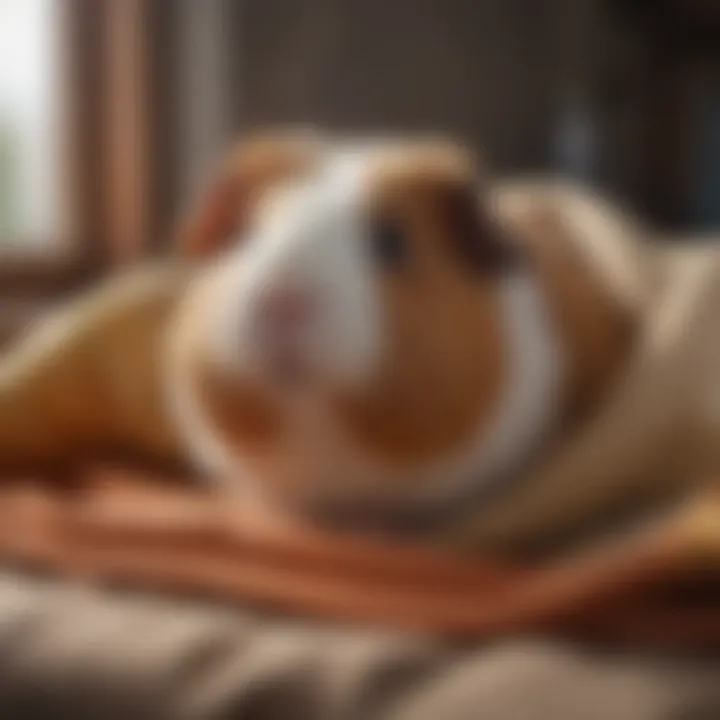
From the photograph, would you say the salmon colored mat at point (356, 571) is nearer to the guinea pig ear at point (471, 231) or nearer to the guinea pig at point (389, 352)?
the guinea pig at point (389, 352)

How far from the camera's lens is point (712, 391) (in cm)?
72

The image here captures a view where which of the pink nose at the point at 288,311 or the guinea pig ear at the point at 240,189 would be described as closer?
the pink nose at the point at 288,311

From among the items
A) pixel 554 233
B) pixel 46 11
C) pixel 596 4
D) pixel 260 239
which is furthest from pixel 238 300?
pixel 46 11

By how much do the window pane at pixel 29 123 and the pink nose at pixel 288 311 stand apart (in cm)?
79

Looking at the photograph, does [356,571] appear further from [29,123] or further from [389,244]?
[29,123]

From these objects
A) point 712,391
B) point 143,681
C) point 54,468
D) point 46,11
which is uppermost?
point 46,11

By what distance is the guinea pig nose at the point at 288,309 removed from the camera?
0.65m

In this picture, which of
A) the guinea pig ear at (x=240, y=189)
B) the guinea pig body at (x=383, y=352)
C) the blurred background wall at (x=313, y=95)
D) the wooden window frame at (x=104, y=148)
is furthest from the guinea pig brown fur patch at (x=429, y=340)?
the wooden window frame at (x=104, y=148)

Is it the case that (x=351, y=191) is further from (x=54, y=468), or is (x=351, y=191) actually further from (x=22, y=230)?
(x=22, y=230)

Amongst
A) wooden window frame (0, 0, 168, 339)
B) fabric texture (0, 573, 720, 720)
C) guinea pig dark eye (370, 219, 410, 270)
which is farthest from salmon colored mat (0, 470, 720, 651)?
wooden window frame (0, 0, 168, 339)

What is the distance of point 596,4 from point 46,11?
0.55 meters

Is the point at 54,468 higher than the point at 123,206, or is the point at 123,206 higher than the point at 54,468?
the point at 123,206

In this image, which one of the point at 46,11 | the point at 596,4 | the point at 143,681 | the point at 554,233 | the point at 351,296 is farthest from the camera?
the point at 46,11

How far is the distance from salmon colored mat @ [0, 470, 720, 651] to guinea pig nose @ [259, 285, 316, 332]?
0.10 m
